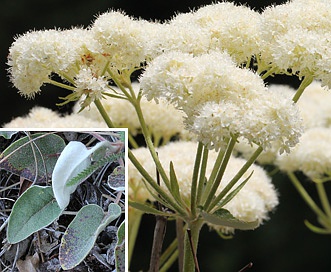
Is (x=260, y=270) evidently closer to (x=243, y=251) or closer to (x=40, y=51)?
(x=243, y=251)

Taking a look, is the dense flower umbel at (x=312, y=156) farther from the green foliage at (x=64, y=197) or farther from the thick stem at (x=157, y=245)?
the green foliage at (x=64, y=197)

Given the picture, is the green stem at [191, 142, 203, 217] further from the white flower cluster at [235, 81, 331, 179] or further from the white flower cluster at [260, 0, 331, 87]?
the white flower cluster at [235, 81, 331, 179]

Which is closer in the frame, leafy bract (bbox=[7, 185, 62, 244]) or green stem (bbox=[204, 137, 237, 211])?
leafy bract (bbox=[7, 185, 62, 244])

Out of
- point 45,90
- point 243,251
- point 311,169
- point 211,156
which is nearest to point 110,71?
point 211,156

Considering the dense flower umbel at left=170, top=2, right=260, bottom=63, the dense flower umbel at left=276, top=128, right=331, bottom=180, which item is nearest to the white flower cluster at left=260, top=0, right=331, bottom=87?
the dense flower umbel at left=170, top=2, right=260, bottom=63

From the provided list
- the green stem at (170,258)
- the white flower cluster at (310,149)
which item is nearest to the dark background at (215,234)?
the white flower cluster at (310,149)

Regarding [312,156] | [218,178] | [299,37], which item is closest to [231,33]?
[299,37]

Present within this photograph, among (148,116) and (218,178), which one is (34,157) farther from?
(148,116)
